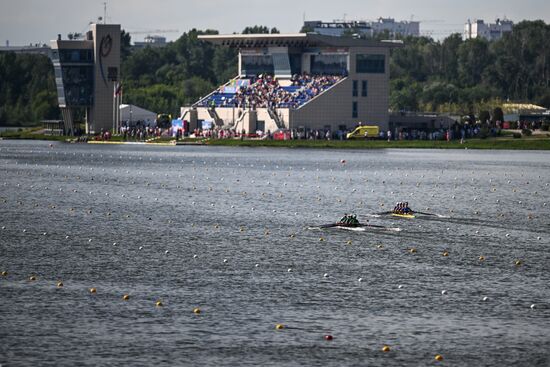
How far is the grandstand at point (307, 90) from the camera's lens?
15838 centimetres

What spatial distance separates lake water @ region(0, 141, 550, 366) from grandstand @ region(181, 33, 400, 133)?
63374 millimetres

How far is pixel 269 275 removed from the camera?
159ft

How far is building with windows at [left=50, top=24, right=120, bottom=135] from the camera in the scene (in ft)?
587

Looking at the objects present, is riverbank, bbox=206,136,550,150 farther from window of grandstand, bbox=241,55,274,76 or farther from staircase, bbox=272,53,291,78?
window of grandstand, bbox=241,55,274,76

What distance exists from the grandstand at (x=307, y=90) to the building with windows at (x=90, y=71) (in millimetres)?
16911

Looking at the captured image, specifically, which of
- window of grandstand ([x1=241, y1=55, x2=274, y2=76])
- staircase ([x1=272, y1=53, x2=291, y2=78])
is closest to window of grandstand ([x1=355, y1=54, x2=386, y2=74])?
staircase ([x1=272, y1=53, x2=291, y2=78])

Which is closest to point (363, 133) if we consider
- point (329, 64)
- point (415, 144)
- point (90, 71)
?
point (415, 144)

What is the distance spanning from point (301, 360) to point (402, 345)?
11.4ft

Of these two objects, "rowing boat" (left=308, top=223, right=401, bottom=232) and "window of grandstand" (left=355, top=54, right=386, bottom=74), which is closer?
"rowing boat" (left=308, top=223, right=401, bottom=232)

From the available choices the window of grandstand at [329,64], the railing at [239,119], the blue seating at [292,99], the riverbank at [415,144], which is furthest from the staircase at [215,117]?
the window of grandstand at [329,64]

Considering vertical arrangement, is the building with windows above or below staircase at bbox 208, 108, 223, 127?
above

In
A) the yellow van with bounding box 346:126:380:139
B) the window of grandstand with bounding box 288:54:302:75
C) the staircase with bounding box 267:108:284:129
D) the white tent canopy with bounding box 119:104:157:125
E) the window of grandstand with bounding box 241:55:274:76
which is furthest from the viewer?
the white tent canopy with bounding box 119:104:157:125

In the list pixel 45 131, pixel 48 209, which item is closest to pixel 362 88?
pixel 45 131

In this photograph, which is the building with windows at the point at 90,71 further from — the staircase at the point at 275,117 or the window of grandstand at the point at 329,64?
the staircase at the point at 275,117
